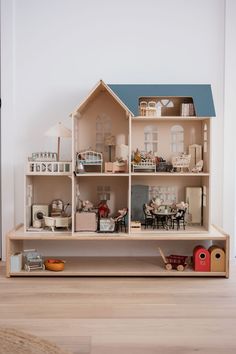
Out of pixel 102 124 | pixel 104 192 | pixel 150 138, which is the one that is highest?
pixel 102 124

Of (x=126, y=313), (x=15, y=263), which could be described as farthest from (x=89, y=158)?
(x=126, y=313)

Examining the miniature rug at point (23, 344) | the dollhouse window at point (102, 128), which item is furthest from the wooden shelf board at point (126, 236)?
the miniature rug at point (23, 344)

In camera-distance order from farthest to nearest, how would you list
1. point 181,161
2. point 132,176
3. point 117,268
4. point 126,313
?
point 132,176 → point 181,161 → point 117,268 → point 126,313

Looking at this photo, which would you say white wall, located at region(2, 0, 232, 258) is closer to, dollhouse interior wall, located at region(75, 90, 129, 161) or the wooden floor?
dollhouse interior wall, located at region(75, 90, 129, 161)

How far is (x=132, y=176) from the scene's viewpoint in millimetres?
3510

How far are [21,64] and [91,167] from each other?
3.13ft

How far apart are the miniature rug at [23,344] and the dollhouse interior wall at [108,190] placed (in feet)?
5.13

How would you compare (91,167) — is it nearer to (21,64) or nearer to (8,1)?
(21,64)

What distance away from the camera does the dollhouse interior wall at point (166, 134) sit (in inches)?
139

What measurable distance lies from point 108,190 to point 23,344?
5.61 feet

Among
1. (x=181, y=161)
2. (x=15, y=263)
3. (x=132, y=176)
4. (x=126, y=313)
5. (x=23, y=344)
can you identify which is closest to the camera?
(x=23, y=344)

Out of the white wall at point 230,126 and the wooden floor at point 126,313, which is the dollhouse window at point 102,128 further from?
the wooden floor at point 126,313

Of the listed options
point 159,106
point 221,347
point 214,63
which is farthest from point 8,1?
point 221,347

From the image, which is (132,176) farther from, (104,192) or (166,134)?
(166,134)
